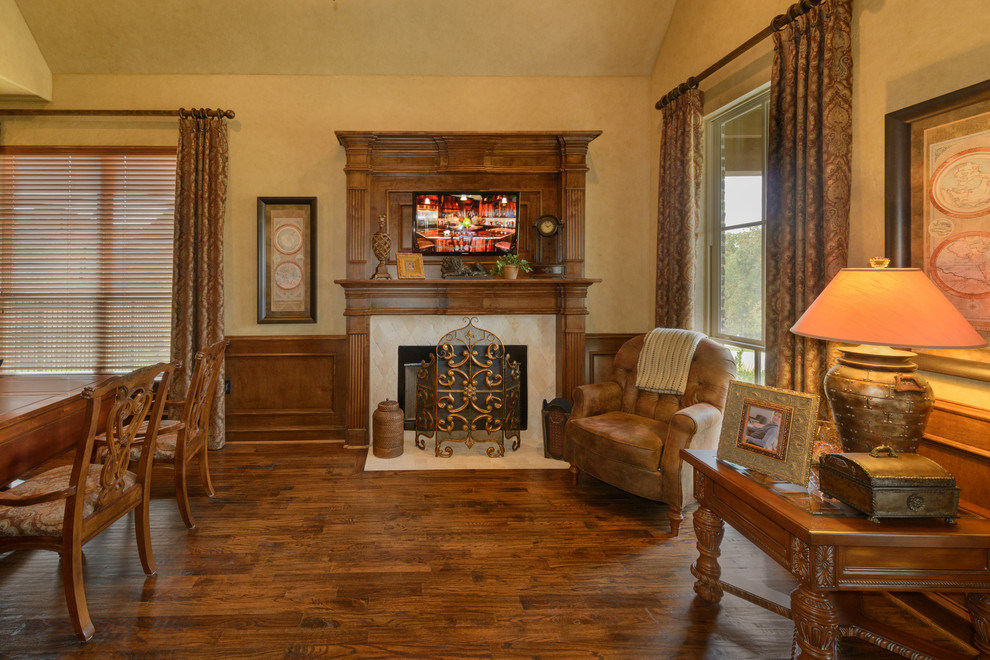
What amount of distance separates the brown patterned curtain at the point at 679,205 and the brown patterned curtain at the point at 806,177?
2.79 feet

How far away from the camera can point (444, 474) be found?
11.5 feet

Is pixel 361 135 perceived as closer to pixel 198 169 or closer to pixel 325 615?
pixel 198 169

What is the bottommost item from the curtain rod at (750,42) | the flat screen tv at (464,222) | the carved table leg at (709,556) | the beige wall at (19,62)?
the carved table leg at (709,556)

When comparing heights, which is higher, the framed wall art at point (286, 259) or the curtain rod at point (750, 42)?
the curtain rod at point (750, 42)

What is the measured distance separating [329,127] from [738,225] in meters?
3.36

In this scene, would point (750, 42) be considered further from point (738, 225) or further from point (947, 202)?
point (947, 202)

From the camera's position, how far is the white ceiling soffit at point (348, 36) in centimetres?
388

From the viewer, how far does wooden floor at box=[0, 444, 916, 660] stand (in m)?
1.80

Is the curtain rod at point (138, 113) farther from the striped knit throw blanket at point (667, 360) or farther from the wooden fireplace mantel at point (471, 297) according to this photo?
the striped knit throw blanket at point (667, 360)

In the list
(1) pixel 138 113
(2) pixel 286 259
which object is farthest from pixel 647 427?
(1) pixel 138 113

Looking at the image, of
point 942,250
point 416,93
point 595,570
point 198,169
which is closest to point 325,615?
point 595,570

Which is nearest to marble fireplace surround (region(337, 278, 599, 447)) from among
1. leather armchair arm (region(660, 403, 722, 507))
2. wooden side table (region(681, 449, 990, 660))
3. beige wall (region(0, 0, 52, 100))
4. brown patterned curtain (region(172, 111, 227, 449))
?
brown patterned curtain (region(172, 111, 227, 449))

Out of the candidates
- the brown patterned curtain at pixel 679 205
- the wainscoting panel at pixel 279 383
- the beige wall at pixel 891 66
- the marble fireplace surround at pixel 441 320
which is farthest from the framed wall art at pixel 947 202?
the wainscoting panel at pixel 279 383

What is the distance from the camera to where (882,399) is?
1.65m
